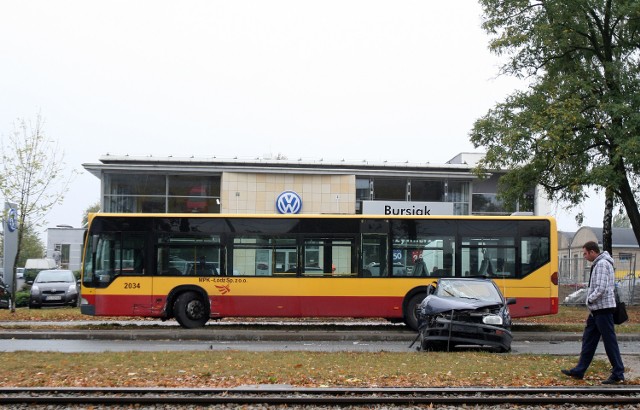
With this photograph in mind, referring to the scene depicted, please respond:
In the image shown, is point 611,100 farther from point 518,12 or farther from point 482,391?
point 482,391

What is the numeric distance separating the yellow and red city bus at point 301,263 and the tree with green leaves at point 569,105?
6.93 metres

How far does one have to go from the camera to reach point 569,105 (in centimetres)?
2756

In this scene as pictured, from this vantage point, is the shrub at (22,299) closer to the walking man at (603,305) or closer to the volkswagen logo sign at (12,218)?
the volkswagen logo sign at (12,218)

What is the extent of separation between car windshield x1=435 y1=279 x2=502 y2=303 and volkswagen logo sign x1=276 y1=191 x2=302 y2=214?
23.3 meters

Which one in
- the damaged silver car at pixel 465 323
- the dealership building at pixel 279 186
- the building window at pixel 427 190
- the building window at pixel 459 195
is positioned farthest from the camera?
the building window at pixel 459 195

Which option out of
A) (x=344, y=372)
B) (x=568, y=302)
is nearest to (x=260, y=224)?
(x=344, y=372)

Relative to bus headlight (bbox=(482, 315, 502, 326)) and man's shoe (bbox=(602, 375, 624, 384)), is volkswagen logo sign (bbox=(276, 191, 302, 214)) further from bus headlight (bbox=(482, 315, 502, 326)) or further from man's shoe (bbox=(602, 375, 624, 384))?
man's shoe (bbox=(602, 375, 624, 384))

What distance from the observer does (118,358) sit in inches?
554

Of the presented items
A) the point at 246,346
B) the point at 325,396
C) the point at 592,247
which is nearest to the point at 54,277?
the point at 246,346

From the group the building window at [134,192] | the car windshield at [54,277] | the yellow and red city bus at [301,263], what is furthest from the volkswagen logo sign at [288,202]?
the yellow and red city bus at [301,263]

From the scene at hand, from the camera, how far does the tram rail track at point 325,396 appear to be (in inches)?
402

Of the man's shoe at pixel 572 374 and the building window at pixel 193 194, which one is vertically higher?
the building window at pixel 193 194

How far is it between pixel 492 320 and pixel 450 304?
855 millimetres

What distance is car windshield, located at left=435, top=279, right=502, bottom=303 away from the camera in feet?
53.3
